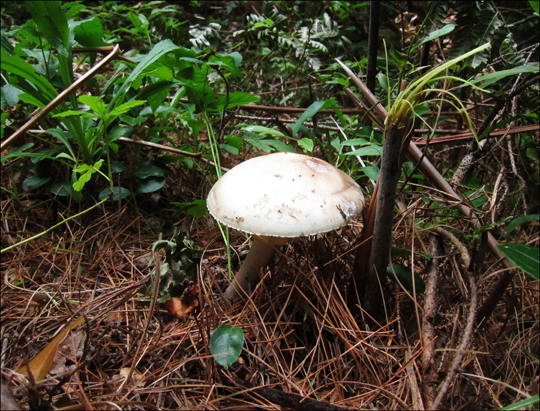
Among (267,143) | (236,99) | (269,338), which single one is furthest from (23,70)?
(269,338)

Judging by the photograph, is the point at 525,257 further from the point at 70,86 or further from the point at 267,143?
the point at 70,86

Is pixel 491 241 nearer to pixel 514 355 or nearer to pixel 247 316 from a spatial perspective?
pixel 514 355

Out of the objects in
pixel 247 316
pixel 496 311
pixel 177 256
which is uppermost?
pixel 177 256

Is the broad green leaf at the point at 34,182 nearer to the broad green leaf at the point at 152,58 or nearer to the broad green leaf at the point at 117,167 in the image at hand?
the broad green leaf at the point at 117,167

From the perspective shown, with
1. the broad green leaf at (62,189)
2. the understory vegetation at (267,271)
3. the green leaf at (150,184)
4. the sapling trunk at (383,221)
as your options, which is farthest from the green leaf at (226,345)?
the broad green leaf at (62,189)

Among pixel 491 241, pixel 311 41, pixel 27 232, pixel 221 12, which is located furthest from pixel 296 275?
pixel 221 12

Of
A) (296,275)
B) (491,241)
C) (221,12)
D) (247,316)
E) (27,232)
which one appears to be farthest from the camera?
(221,12)
